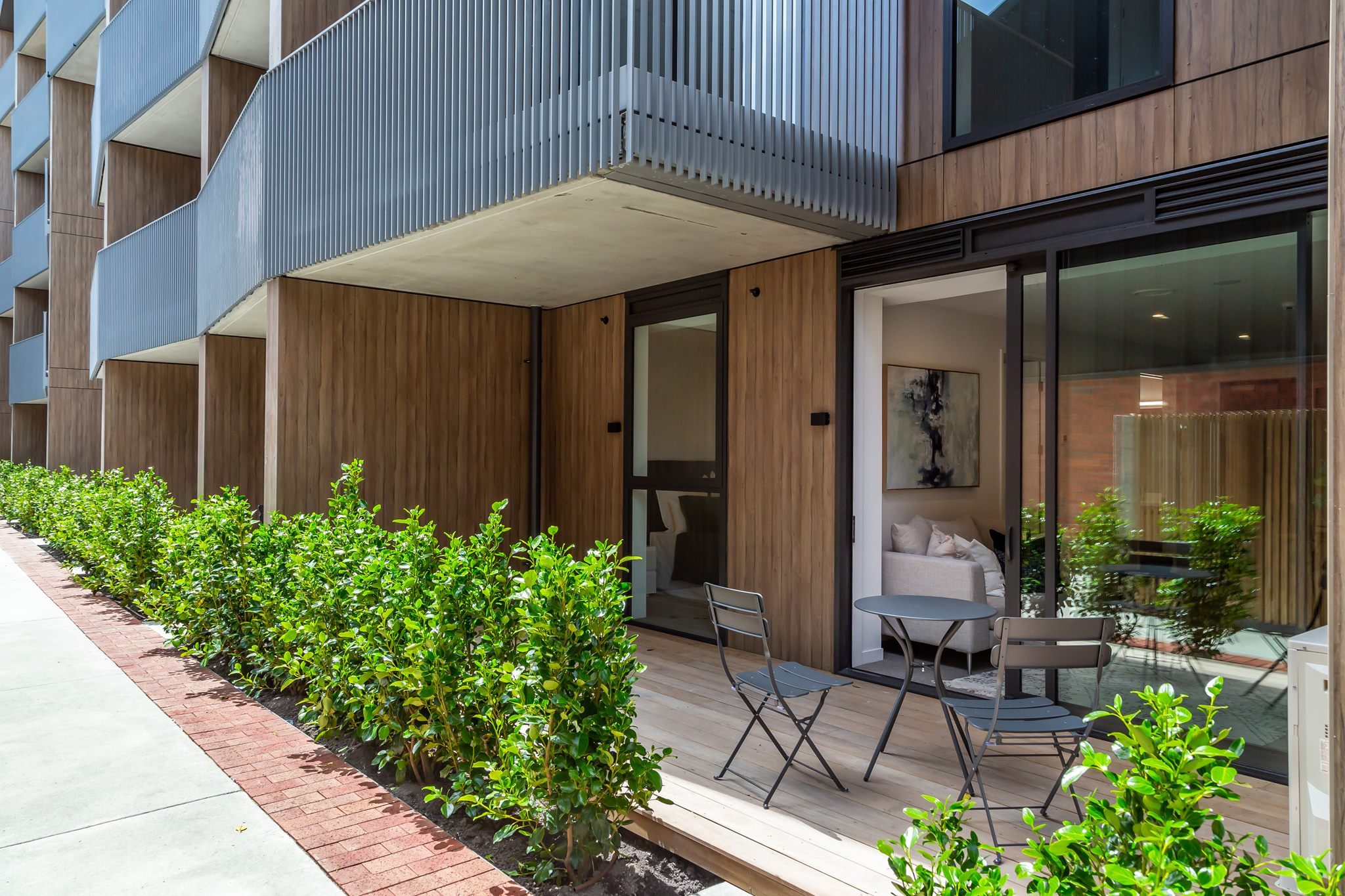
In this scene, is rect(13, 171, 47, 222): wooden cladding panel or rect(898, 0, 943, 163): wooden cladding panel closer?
rect(898, 0, 943, 163): wooden cladding panel

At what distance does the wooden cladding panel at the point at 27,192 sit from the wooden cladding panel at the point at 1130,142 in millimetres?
20986

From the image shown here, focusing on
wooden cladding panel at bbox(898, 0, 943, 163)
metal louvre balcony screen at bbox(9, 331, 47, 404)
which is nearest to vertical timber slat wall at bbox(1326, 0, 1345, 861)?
wooden cladding panel at bbox(898, 0, 943, 163)

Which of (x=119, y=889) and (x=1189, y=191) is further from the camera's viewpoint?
(x=1189, y=191)

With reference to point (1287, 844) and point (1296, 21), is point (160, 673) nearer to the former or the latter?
point (1287, 844)

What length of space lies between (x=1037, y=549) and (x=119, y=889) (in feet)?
14.0

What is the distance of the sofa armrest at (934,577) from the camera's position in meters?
6.02

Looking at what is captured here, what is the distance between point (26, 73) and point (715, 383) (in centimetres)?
1988

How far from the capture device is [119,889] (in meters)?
2.79

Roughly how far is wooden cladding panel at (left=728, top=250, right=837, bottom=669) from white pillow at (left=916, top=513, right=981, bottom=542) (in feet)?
5.06

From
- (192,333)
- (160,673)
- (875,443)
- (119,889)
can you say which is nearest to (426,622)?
(119,889)

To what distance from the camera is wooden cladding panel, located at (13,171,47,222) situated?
19109mm

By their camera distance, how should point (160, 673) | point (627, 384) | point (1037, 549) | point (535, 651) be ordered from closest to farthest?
1. point (535, 651)
2. point (1037, 549)
3. point (160, 673)
4. point (627, 384)

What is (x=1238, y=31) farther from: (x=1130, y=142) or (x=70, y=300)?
(x=70, y=300)

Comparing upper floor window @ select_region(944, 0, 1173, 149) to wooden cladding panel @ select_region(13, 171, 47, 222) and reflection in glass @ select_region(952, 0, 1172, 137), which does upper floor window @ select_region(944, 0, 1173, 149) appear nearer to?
reflection in glass @ select_region(952, 0, 1172, 137)
